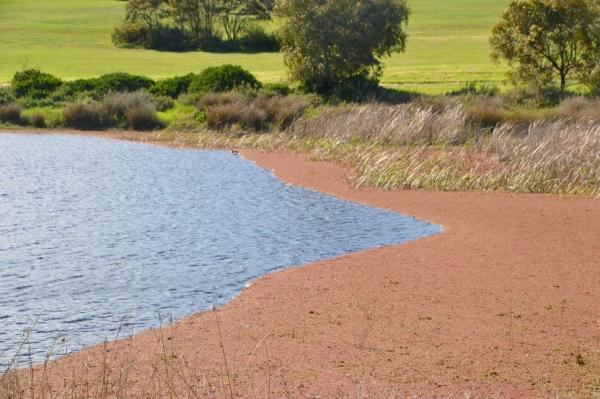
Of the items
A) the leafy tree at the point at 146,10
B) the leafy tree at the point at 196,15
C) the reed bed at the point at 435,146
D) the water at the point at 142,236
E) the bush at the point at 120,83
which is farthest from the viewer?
the leafy tree at the point at 146,10

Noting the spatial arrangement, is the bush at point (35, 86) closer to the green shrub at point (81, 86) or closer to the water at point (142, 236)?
the green shrub at point (81, 86)

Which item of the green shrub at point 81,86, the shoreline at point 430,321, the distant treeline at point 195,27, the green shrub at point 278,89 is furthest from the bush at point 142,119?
the distant treeline at point 195,27

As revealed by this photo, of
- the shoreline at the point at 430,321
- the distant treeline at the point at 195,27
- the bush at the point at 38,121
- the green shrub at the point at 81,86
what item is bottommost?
the bush at the point at 38,121

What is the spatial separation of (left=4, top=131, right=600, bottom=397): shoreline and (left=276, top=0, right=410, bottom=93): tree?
25.4m

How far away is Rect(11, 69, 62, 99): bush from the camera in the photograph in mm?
38062

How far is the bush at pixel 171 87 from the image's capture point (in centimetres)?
3791

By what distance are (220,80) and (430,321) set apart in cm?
2869

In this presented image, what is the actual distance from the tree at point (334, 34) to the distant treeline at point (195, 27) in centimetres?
3106

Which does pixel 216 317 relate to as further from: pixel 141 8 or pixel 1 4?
pixel 1 4

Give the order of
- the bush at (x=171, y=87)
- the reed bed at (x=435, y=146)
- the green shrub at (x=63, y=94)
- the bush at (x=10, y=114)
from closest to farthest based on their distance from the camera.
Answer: the reed bed at (x=435, y=146) → the bush at (x=10, y=114) → the green shrub at (x=63, y=94) → the bush at (x=171, y=87)

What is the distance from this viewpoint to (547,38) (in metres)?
36.0

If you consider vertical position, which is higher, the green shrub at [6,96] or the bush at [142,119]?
the green shrub at [6,96]

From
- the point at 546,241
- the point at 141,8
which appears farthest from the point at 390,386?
the point at 141,8

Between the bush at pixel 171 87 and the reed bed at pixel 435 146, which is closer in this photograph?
the reed bed at pixel 435 146
